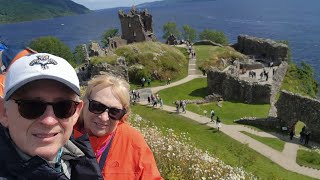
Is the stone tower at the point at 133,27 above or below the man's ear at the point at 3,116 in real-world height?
below

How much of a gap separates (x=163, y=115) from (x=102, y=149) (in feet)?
110

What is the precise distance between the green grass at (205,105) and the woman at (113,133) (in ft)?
114

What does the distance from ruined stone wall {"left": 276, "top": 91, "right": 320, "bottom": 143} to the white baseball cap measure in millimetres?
40475

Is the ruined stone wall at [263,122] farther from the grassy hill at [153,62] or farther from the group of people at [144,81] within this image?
the grassy hill at [153,62]

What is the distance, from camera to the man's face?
11.5 feet

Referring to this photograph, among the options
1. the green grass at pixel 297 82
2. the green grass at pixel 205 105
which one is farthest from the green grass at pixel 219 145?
the green grass at pixel 297 82

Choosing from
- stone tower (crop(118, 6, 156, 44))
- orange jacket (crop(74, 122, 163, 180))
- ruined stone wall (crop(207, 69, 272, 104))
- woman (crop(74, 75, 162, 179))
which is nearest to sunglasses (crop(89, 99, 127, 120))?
woman (crop(74, 75, 162, 179))

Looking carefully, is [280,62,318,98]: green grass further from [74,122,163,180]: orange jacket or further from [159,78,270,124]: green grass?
[74,122,163,180]: orange jacket

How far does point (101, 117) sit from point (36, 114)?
9.06 feet

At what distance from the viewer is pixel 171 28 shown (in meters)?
140

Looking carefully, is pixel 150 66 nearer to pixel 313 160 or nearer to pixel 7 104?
pixel 313 160

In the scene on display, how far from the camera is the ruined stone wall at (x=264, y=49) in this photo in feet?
232

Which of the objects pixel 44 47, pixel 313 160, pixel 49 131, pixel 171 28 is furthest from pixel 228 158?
pixel 171 28

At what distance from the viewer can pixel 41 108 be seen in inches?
139
